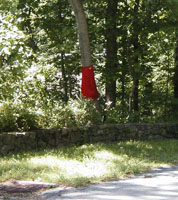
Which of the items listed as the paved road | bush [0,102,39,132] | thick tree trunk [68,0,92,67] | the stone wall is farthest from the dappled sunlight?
thick tree trunk [68,0,92,67]

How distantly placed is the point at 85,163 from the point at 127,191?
9.30 ft

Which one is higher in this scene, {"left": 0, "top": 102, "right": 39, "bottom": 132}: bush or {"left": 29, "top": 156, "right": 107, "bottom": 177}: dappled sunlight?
{"left": 0, "top": 102, "right": 39, "bottom": 132}: bush

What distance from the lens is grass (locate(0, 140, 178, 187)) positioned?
25.0 ft

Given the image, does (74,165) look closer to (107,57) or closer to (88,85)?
(88,85)

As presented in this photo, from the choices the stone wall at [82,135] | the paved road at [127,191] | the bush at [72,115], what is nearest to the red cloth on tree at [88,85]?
the bush at [72,115]

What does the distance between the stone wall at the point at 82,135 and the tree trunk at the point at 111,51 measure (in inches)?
112

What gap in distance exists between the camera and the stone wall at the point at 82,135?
427 inches

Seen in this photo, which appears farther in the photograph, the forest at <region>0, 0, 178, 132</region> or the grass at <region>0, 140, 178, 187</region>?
the forest at <region>0, 0, 178, 132</region>

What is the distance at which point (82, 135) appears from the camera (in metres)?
12.7

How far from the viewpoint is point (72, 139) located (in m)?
12.4

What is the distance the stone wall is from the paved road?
442 centimetres

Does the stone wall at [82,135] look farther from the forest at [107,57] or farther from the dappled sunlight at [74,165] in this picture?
the dappled sunlight at [74,165]

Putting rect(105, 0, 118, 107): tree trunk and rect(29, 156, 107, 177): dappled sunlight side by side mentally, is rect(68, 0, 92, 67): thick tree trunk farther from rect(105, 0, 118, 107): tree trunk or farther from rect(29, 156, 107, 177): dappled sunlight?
rect(29, 156, 107, 177): dappled sunlight

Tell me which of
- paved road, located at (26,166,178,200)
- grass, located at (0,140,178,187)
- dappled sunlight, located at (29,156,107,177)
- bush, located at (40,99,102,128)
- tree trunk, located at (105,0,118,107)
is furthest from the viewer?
tree trunk, located at (105,0,118,107)
